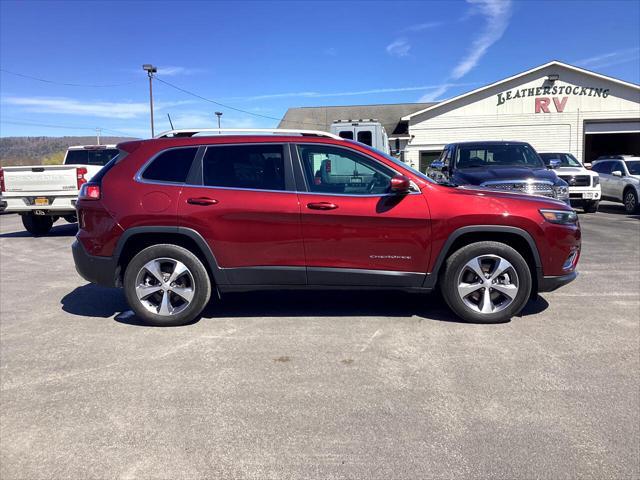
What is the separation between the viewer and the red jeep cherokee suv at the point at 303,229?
4754mm

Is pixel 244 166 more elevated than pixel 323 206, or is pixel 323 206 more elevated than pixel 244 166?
pixel 244 166

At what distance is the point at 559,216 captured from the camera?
4859 millimetres

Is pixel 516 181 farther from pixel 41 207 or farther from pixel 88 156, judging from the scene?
pixel 88 156

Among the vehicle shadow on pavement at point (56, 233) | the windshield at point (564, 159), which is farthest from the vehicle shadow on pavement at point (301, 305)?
the windshield at point (564, 159)

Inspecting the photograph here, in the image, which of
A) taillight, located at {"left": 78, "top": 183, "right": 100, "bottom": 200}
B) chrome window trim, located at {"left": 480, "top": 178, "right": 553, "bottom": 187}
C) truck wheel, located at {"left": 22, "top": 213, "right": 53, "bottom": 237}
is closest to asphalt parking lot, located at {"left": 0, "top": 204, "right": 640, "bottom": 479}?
taillight, located at {"left": 78, "top": 183, "right": 100, "bottom": 200}

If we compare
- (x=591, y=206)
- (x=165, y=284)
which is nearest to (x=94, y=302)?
(x=165, y=284)

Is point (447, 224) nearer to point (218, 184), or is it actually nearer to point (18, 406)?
point (218, 184)

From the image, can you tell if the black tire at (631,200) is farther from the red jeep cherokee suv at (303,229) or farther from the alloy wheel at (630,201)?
the red jeep cherokee suv at (303,229)

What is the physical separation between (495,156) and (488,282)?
Answer: 6124 mm

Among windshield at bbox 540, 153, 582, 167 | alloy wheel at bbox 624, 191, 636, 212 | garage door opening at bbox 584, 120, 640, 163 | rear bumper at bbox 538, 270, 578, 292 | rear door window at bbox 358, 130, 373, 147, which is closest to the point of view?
rear bumper at bbox 538, 270, 578, 292

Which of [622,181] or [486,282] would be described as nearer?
[486,282]

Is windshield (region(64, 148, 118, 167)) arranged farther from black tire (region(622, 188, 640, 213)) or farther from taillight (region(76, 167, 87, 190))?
black tire (region(622, 188, 640, 213))

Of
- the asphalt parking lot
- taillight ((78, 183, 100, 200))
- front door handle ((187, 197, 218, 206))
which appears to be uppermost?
taillight ((78, 183, 100, 200))

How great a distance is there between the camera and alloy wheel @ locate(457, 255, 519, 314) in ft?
15.8
